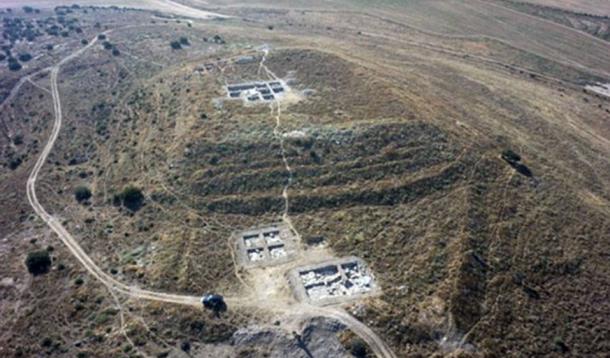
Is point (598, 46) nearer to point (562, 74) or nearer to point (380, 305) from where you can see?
point (562, 74)

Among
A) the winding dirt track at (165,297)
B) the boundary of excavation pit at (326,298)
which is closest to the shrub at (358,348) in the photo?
the winding dirt track at (165,297)

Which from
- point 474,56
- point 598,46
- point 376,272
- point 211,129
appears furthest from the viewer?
point 598,46

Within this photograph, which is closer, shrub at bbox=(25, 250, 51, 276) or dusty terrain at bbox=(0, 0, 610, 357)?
dusty terrain at bbox=(0, 0, 610, 357)

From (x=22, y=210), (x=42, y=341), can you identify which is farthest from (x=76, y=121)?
(x=42, y=341)

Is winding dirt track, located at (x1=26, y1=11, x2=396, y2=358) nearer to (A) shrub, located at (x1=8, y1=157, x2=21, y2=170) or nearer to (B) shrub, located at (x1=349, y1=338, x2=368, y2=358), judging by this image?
(B) shrub, located at (x1=349, y1=338, x2=368, y2=358)

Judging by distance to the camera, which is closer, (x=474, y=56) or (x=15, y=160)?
(x=15, y=160)

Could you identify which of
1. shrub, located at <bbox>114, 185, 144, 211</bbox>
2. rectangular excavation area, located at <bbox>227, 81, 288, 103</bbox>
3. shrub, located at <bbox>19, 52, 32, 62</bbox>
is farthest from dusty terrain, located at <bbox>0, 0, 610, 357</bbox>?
rectangular excavation area, located at <bbox>227, 81, 288, 103</bbox>
